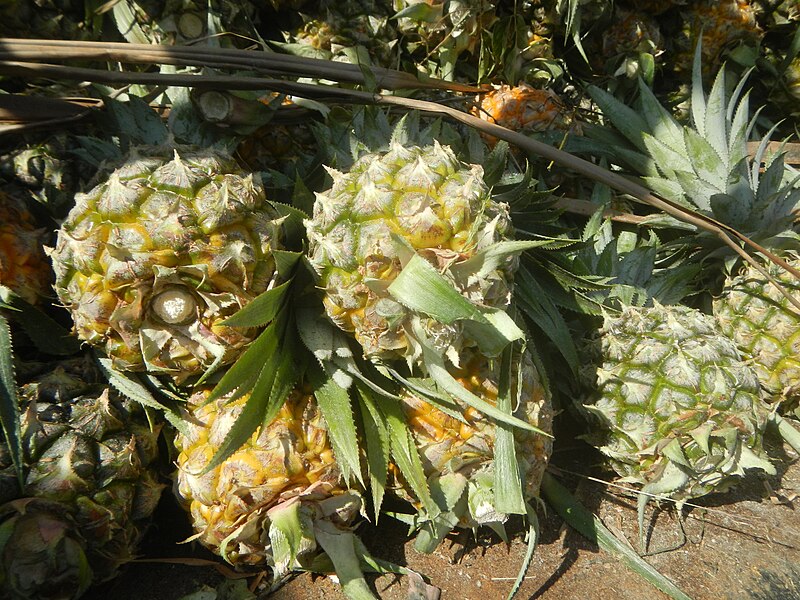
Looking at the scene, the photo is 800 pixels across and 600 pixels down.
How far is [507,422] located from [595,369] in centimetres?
57

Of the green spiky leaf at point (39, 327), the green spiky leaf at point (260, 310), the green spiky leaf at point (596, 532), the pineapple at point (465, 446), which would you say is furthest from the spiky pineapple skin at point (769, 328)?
the green spiky leaf at point (39, 327)

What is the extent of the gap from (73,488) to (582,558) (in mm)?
1117

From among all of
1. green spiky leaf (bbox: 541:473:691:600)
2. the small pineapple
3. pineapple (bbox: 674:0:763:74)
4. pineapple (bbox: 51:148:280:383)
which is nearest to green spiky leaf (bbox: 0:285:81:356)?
pineapple (bbox: 51:148:280:383)

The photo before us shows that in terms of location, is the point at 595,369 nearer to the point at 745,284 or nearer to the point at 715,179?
the point at 745,284

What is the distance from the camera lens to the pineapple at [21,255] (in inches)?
43.3

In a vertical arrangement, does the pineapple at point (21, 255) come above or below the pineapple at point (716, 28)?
below

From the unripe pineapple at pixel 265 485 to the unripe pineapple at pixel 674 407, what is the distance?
2.27ft

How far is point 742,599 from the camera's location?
49.5 inches

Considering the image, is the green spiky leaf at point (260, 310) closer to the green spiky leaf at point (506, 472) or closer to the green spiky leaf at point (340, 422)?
the green spiky leaf at point (340, 422)

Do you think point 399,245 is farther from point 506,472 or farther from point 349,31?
point 349,31

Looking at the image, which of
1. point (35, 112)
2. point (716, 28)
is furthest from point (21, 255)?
point (716, 28)

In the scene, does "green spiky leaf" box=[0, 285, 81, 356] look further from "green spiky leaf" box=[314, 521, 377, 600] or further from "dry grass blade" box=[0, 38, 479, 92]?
"green spiky leaf" box=[314, 521, 377, 600]

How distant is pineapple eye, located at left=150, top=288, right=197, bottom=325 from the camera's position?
994mm

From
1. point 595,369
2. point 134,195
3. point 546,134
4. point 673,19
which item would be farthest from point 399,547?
point 673,19
